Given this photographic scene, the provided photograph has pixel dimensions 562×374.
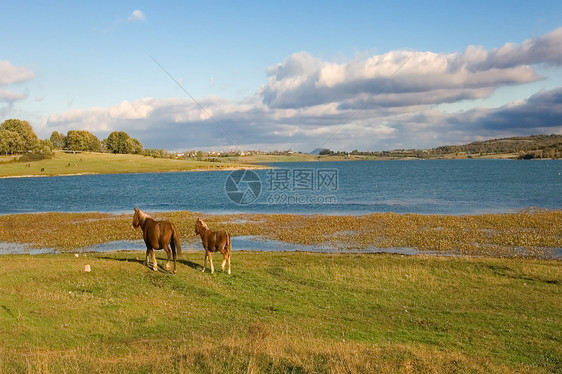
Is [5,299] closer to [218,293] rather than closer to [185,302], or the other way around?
[185,302]

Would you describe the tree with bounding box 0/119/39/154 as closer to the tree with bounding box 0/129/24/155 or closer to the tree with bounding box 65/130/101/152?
the tree with bounding box 0/129/24/155

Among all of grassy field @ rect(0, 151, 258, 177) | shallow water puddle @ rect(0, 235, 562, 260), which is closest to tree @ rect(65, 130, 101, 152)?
grassy field @ rect(0, 151, 258, 177)

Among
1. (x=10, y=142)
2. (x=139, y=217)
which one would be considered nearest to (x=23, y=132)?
(x=10, y=142)

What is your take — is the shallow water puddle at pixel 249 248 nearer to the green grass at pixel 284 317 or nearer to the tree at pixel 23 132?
the green grass at pixel 284 317

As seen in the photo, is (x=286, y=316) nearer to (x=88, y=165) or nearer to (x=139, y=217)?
(x=139, y=217)

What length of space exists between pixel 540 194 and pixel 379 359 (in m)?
71.1

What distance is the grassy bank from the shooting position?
3011cm

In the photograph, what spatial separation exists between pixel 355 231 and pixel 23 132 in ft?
512

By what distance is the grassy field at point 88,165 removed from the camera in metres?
140

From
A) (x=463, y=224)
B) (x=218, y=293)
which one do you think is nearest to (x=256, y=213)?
(x=463, y=224)

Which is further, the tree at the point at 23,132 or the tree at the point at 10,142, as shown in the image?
the tree at the point at 23,132

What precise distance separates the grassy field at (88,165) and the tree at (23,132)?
25.2ft

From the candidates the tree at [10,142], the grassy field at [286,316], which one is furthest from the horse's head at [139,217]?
the tree at [10,142]

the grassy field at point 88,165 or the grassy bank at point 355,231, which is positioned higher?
the grassy field at point 88,165
